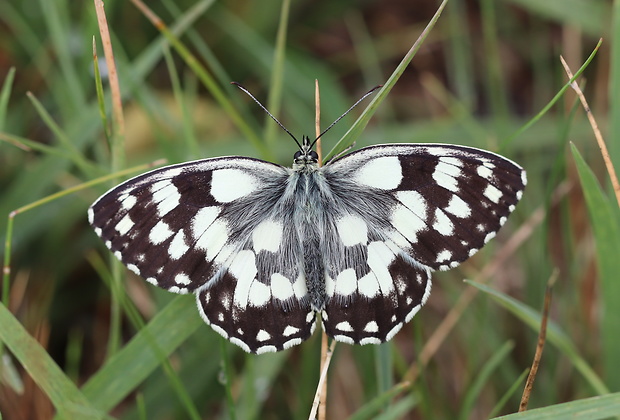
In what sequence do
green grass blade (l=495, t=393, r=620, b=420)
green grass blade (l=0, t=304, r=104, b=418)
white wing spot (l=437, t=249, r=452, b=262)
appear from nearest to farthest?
green grass blade (l=495, t=393, r=620, b=420), green grass blade (l=0, t=304, r=104, b=418), white wing spot (l=437, t=249, r=452, b=262)

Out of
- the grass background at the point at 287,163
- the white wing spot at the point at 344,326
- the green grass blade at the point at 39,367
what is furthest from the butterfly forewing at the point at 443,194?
the green grass blade at the point at 39,367

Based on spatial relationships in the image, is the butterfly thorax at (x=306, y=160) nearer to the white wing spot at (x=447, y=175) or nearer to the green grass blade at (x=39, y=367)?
the white wing spot at (x=447, y=175)

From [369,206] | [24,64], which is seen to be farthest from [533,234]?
[24,64]

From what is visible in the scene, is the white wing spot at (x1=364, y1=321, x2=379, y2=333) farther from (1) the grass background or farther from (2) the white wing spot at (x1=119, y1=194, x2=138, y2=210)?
(2) the white wing spot at (x1=119, y1=194, x2=138, y2=210)

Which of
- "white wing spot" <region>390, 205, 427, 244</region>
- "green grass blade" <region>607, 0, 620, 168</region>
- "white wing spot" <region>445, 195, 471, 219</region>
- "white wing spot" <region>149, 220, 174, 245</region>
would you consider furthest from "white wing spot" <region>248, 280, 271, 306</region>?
"green grass blade" <region>607, 0, 620, 168</region>

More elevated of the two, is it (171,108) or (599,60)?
(599,60)

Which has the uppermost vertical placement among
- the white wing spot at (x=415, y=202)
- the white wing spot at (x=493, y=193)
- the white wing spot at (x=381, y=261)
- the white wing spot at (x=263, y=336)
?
the white wing spot at (x=493, y=193)

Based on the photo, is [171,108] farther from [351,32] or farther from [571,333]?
[571,333]
